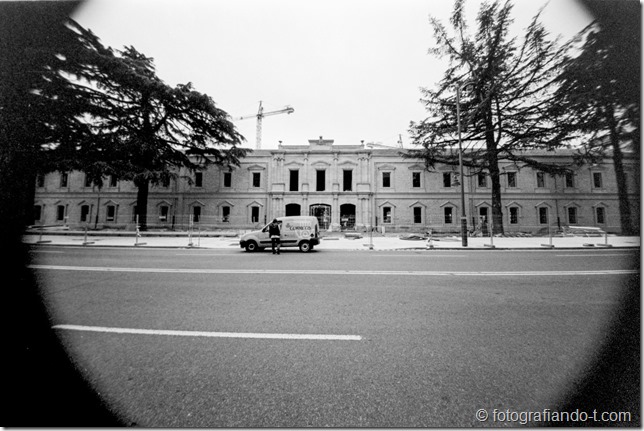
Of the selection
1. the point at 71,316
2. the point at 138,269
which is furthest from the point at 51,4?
the point at 71,316

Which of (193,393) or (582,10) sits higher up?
(582,10)

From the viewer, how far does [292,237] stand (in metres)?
12.8

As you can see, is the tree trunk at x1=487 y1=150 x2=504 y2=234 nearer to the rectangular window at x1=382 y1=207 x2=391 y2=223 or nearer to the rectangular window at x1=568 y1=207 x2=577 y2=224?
the rectangular window at x1=382 y1=207 x2=391 y2=223

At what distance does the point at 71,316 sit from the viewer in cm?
363

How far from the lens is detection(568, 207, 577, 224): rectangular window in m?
28.4

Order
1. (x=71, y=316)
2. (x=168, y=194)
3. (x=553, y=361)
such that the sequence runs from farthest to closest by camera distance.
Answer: (x=168, y=194) < (x=71, y=316) < (x=553, y=361)

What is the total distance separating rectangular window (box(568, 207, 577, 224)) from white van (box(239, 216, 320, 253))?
33557mm

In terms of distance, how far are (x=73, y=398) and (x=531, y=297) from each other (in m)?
6.53

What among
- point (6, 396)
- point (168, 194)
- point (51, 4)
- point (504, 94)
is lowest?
point (6, 396)

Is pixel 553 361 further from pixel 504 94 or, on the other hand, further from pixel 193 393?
pixel 504 94

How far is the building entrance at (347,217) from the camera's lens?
94.7 feet

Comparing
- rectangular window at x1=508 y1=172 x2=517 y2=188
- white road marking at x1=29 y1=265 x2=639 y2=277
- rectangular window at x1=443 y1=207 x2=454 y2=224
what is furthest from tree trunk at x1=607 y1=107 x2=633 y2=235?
rectangular window at x1=508 y1=172 x2=517 y2=188

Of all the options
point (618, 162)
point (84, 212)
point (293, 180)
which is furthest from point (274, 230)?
point (84, 212)

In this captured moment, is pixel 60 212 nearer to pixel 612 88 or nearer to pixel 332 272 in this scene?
pixel 332 272
